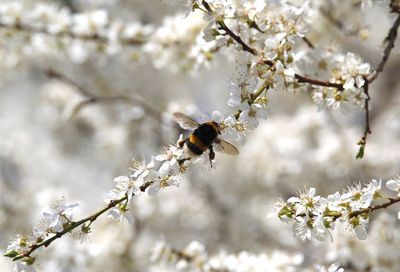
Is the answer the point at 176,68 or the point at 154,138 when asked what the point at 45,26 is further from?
the point at 154,138

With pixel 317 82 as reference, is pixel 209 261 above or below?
below

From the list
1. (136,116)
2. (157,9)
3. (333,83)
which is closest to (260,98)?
(333,83)

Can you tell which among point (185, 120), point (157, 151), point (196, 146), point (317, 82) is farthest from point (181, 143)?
point (157, 151)

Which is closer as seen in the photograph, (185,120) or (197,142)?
(197,142)

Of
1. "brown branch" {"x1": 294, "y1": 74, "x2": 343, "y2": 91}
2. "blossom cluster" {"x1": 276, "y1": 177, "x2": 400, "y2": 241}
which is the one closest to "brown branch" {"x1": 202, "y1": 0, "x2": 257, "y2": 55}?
"brown branch" {"x1": 294, "y1": 74, "x2": 343, "y2": 91}

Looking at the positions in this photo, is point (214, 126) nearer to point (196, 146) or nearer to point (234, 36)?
point (196, 146)

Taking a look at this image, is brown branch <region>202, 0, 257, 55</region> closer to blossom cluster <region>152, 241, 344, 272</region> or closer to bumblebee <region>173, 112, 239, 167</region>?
bumblebee <region>173, 112, 239, 167</region>
